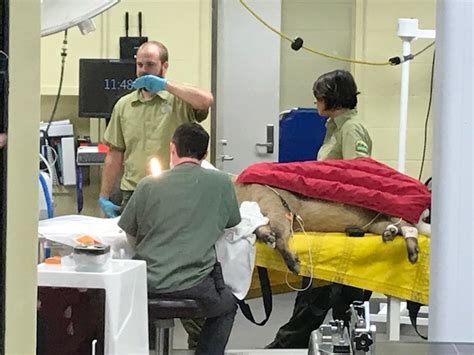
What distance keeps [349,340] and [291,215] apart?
212 cm

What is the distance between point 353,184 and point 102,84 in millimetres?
2111

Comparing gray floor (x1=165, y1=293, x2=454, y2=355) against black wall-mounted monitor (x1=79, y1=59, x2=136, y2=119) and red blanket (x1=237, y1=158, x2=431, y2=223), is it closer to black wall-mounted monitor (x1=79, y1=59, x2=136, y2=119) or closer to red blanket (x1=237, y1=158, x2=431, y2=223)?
red blanket (x1=237, y1=158, x2=431, y2=223)

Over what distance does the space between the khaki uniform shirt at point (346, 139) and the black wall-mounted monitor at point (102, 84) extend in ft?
5.33

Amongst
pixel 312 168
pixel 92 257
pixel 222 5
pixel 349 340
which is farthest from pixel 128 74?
pixel 349 340

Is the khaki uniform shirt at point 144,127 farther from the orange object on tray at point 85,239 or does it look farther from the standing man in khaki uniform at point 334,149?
the orange object on tray at point 85,239

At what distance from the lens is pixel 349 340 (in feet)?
3.99

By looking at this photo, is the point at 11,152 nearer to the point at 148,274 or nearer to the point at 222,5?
the point at 148,274

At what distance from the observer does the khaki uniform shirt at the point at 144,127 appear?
148 inches

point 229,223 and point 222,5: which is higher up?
point 222,5

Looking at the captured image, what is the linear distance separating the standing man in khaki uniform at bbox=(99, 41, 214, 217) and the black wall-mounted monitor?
1.08 m

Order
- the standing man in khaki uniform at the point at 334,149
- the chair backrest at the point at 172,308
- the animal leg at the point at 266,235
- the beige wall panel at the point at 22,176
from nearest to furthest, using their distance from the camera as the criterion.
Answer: the beige wall panel at the point at 22,176 → the chair backrest at the point at 172,308 → the animal leg at the point at 266,235 → the standing man in khaki uniform at the point at 334,149

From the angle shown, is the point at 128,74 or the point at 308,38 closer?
the point at 128,74

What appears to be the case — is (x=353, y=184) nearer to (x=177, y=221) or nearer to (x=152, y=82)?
(x=177, y=221)

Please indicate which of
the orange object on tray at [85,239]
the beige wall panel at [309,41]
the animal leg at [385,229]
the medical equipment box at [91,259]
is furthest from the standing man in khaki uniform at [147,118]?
the beige wall panel at [309,41]
